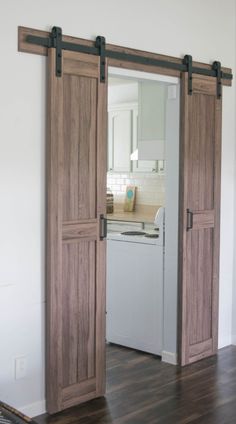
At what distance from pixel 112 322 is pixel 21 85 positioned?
8.17 feet

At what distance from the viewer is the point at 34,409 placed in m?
3.82

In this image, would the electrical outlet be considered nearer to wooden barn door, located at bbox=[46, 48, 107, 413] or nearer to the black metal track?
wooden barn door, located at bbox=[46, 48, 107, 413]

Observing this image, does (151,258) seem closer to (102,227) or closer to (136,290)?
(136,290)

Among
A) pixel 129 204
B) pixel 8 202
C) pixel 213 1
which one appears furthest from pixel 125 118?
pixel 8 202

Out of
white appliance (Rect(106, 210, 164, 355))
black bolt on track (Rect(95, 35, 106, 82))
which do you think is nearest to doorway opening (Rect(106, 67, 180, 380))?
white appliance (Rect(106, 210, 164, 355))

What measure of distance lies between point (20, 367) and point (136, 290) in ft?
5.38

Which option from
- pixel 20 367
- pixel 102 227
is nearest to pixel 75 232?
pixel 102 227

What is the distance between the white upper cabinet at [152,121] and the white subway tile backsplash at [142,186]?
2.06 m

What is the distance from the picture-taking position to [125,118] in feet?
24.2

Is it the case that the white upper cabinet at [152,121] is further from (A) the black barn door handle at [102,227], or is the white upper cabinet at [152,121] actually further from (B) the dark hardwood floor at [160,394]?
(B) the dark hardwood floor at [160,394]

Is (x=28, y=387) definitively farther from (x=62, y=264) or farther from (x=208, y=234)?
(x=208, y=234)

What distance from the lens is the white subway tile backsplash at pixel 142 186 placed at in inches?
291

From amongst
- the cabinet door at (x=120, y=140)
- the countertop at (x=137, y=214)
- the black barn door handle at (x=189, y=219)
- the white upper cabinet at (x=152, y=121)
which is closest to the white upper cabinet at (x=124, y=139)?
the cabinet door at (x=120, y=140)

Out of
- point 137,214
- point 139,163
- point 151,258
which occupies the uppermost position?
point 139,163
